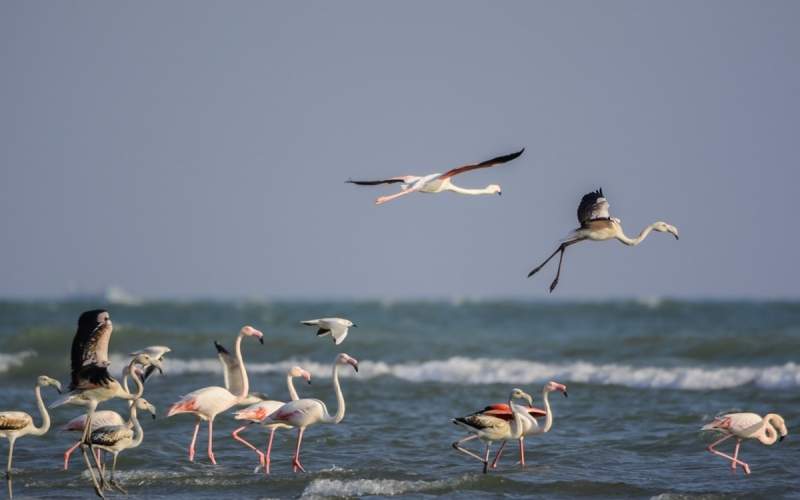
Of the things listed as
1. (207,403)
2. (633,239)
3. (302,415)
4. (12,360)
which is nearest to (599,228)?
(633,239)

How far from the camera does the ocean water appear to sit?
38.7ft

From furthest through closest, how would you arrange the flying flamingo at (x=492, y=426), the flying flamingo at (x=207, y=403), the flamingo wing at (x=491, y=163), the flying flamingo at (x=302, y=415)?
the flying flamingo at (x=207, y=403) < the flying flamingo at (x=302, y=415) < the flying flamingo at (x=492, y=426) < the flamingo wing at (x=491, y=163)

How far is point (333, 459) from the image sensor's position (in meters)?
13.5

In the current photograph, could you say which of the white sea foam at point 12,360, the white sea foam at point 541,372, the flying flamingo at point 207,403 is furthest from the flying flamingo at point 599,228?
the white sea foam at point 12,360

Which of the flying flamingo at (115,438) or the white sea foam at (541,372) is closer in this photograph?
the flying flamingo at (115,438)

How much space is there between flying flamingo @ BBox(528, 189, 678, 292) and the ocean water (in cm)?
242

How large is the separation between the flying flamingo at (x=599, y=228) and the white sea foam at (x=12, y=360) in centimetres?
1765

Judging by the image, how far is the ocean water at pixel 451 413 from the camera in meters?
11.8

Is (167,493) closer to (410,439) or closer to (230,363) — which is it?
(230,363)

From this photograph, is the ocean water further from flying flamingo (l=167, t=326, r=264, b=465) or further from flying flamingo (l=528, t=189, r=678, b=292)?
flying flamingo (l=528, t=189, r=678, b=292)

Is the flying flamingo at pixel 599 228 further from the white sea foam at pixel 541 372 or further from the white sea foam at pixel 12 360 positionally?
the white sea foam at pixel 12 360

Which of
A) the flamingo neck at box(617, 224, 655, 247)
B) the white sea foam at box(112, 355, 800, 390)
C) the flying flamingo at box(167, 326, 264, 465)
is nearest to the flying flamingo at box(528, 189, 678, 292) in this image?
the flamingo neck at box(617, 224, 655, 247)

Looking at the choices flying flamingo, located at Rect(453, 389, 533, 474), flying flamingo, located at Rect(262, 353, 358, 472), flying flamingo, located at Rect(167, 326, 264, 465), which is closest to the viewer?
flying flamingo, located at Rect(453, 389, 533, 474)

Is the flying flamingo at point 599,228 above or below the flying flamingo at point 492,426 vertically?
above
